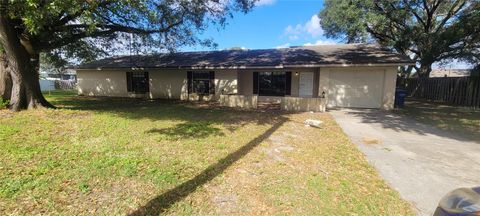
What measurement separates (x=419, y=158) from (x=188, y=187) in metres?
4.97

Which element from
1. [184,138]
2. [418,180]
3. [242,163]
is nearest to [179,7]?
[184,138]

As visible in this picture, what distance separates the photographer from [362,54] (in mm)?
14148

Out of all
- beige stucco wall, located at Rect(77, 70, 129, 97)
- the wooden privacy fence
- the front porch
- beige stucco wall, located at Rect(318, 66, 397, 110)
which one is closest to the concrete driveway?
the front porch

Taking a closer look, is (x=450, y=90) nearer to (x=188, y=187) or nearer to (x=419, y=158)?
(x=419, y=158)

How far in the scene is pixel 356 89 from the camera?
13.6 meters

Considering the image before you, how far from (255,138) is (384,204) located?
148 inches

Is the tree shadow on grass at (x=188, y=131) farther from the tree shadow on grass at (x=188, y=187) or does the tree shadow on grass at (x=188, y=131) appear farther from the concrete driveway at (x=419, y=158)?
the concrete driveway at (x=419, y=158)

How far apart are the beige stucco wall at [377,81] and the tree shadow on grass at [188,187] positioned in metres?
9.13

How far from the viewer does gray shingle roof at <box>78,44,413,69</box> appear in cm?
1323

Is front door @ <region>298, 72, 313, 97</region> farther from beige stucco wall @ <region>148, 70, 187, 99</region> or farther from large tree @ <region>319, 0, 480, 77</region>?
beige stucco wall @ <region>148, 70, 187, 99</region>

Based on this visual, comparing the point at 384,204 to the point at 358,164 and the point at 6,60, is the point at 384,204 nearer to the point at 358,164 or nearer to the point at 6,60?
the point at 358,164

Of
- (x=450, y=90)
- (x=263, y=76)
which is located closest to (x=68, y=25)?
(x=263, y=76)

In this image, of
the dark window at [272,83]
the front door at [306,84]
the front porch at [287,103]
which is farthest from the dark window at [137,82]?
the front door at [306,84]

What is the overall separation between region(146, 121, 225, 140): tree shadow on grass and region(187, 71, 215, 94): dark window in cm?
855
